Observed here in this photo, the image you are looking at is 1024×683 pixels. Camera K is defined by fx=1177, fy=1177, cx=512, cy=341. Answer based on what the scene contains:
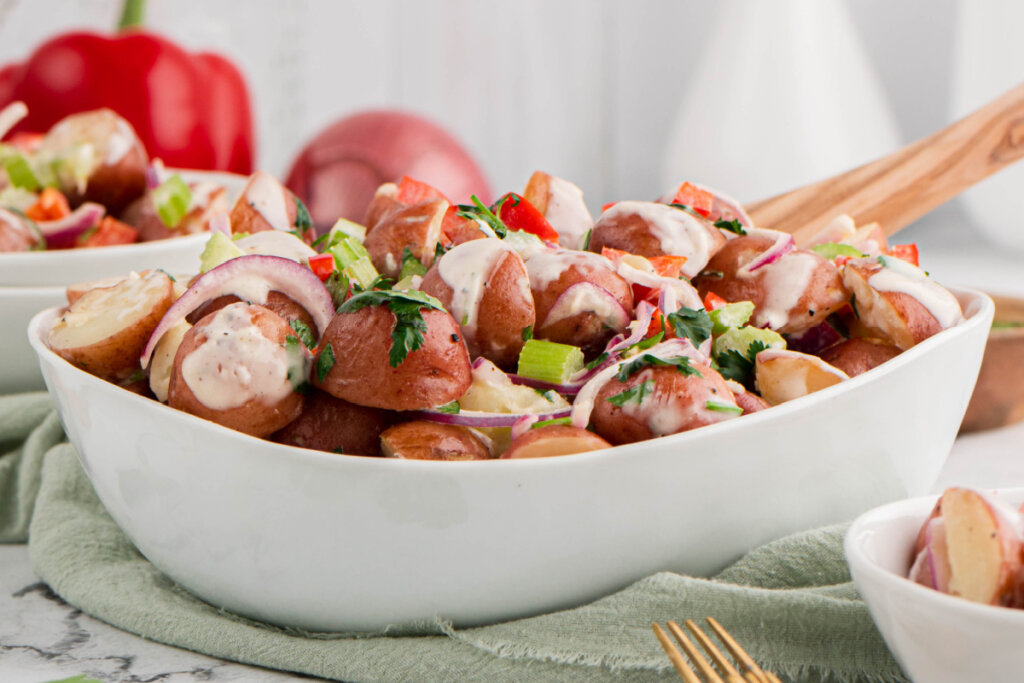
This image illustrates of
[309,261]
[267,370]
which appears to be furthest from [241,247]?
[267,370]

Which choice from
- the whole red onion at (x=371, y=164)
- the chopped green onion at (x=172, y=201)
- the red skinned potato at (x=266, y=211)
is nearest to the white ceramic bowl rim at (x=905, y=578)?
the red skinned potato at (x=266, y=211)

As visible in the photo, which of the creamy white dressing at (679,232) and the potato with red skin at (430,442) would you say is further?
the creamy white dressing at (679,232)

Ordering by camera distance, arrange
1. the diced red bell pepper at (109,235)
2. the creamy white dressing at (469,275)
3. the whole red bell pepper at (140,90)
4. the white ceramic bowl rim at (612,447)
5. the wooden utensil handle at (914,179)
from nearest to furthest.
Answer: the white ceramic bowl rim at (612,447) < the creamy white dressing at (469,275) < the wooden utensil handle at (914,179) < the diced red bell pepper at (109,235) < the whole red bell pepper at (140,90)

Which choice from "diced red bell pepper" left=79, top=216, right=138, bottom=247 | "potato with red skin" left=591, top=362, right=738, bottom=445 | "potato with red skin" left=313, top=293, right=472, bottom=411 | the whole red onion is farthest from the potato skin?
the whole red onion

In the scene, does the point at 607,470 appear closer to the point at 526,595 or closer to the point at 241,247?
the point at 526,595

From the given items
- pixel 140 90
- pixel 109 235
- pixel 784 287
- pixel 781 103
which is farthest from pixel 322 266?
pixel 140 90

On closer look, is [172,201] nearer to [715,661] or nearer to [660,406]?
[660,406]

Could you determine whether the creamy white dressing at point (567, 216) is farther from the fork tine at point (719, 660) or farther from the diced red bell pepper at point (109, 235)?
the diced red bell pepper at point (109, 235)
